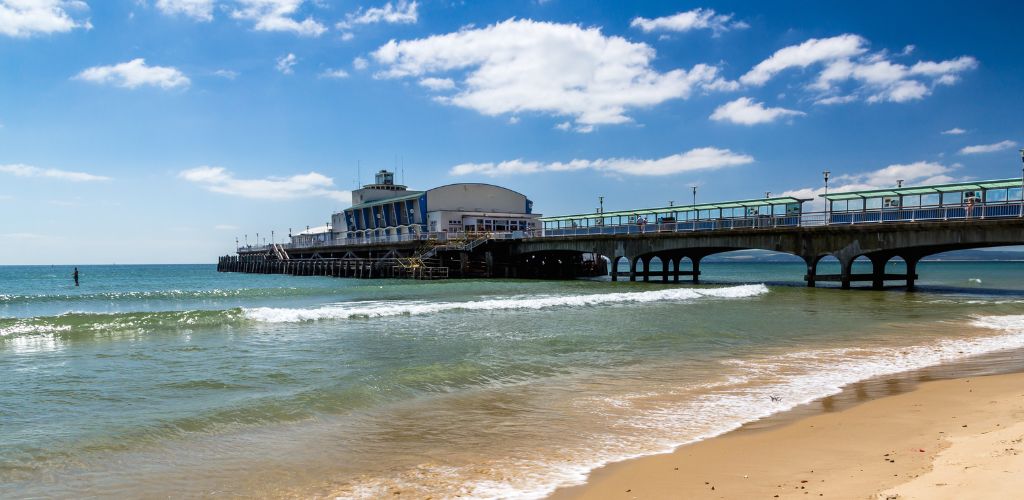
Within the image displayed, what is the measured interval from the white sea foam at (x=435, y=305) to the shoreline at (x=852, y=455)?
18.6 metres

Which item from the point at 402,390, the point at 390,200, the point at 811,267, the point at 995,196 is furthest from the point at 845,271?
the point at 390,200

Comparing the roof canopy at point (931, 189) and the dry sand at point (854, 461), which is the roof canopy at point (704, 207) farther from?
the dry sand at point (854, 461)

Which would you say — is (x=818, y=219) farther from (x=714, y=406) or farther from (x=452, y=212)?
(x=452, y=212)

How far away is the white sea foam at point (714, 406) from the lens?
20.9 feet

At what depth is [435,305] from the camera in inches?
1132

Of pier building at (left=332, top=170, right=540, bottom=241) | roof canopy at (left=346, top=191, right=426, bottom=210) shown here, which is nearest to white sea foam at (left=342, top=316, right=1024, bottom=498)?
pier building at (left=332, top=170, right=540, bottom=241)

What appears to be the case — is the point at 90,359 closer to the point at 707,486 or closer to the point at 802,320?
the point at 707,486

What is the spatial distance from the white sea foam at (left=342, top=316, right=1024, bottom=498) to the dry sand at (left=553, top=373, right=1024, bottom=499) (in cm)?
36

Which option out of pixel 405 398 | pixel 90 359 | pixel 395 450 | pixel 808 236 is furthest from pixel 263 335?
pixel 808 236

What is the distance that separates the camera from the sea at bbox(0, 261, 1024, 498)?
22.4ft

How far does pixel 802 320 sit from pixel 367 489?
19.3 meters

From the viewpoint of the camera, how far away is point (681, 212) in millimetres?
48031

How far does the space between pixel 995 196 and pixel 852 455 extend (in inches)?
1273

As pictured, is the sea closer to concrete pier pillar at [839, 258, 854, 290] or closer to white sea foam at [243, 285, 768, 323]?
white sea foam at [243, 285, 768, 323]
